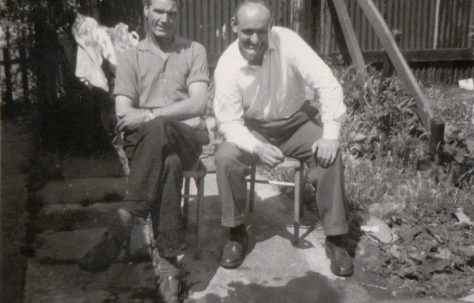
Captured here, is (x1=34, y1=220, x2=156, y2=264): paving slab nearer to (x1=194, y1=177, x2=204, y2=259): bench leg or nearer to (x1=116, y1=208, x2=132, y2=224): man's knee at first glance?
(x1=194, y1=177, x2=204, y2=259): bench leg

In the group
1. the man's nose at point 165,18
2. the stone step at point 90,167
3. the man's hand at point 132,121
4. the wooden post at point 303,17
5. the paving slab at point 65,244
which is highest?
the wooden post at point 303,17

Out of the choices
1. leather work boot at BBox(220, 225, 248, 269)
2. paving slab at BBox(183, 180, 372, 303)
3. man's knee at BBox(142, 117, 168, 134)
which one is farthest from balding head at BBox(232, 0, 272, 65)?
paving slab at BBox(183, 180, 372, 303)

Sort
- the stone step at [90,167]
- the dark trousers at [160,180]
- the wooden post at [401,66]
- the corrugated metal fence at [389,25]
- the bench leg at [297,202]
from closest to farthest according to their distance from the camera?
1. the dark trousers at [160,180]
2. the bench leg at [297,202]
3. the wooden post at [401,66]
4. the stone step at [90,167]
5. the corrugated metal fence at [389,25]

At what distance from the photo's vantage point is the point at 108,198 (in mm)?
4809

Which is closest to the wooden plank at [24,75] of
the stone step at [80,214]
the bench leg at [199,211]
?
the stone step at [80,214]

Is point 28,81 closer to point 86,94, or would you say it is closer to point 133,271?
point 86,94

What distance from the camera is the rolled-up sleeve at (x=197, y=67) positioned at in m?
3.79

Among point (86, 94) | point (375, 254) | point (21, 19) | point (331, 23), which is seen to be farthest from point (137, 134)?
point (331, 23)

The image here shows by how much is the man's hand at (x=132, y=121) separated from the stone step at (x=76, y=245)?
2.90ft

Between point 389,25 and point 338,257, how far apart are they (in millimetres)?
5170

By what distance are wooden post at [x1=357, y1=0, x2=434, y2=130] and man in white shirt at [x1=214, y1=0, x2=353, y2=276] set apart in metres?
1.55

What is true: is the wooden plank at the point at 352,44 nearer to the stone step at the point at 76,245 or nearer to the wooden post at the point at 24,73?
the stone step at the point at 76,245

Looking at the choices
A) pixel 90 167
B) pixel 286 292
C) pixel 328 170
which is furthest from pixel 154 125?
pixel 90 167

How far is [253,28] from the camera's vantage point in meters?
3.63
